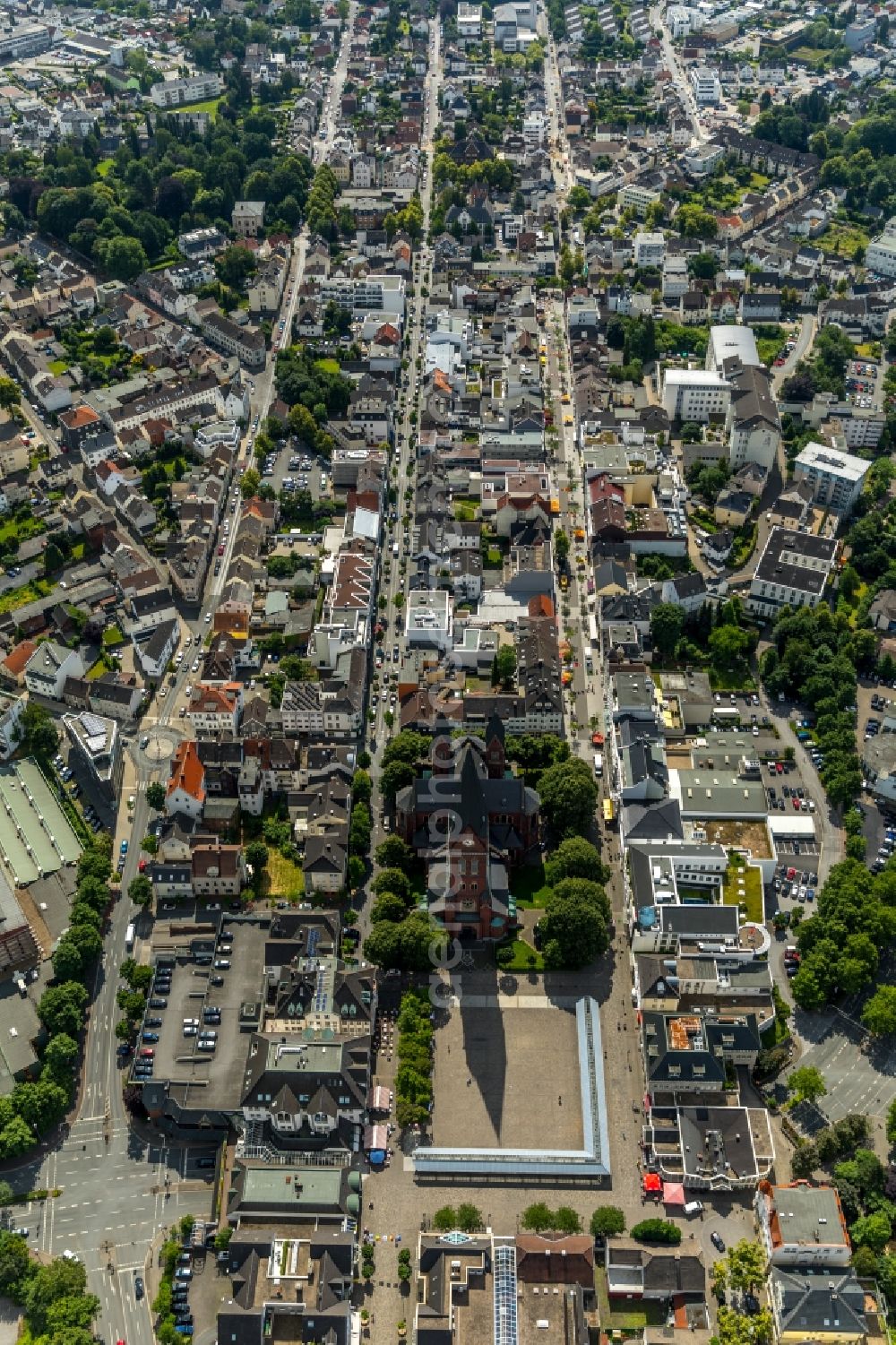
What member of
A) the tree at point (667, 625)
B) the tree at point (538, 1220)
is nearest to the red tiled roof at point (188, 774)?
the tree at point (538, 1220)

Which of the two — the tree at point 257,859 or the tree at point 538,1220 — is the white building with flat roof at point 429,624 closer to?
the tree at point 257,859

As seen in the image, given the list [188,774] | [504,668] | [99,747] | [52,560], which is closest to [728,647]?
[504,668]

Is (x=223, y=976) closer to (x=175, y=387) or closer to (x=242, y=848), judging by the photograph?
(x=242, y=848)

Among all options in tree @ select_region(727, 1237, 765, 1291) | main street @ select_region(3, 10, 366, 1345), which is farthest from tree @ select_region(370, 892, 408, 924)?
tree @ select_region(727, 1237, 765, 1291)

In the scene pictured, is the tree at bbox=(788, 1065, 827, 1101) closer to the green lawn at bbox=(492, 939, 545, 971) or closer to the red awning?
the green lawn at bbox=(492, 939, 545, 971)

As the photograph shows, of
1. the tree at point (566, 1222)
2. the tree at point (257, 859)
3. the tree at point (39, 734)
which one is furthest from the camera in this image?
the tree at point (39, 734)
